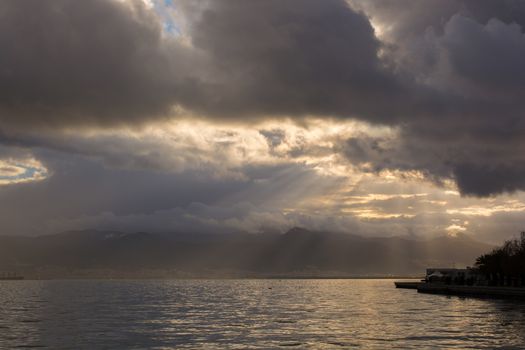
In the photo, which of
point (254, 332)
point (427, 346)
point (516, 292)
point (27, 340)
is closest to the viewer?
point (427, 346)

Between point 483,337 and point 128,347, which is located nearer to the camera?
point 128,347

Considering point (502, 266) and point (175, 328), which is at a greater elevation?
point (502, 266)

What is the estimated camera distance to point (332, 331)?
78438 mm

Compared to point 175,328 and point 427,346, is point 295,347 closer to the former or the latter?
point 427,346

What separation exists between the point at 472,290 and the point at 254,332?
13272 centimetres

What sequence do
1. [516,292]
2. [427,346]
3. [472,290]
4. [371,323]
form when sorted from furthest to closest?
[472,290], [516,292], [371,323], [427,346]

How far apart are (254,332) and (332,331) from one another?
391 inches

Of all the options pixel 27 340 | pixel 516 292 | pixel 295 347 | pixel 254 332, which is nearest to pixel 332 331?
pixel 254 332

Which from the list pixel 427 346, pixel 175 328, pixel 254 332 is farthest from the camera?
pixel 175 328

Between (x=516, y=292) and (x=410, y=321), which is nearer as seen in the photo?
(x=410, y=321)

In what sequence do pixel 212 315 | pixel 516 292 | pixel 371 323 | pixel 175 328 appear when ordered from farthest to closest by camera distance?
pixel 516 292
pixel 212 315
pixel 371 323
pixel 175 328

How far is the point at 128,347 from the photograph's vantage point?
63969 mm

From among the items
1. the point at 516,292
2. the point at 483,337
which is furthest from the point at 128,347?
the point at 516,292

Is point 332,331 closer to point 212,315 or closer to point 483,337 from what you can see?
point 483,337
